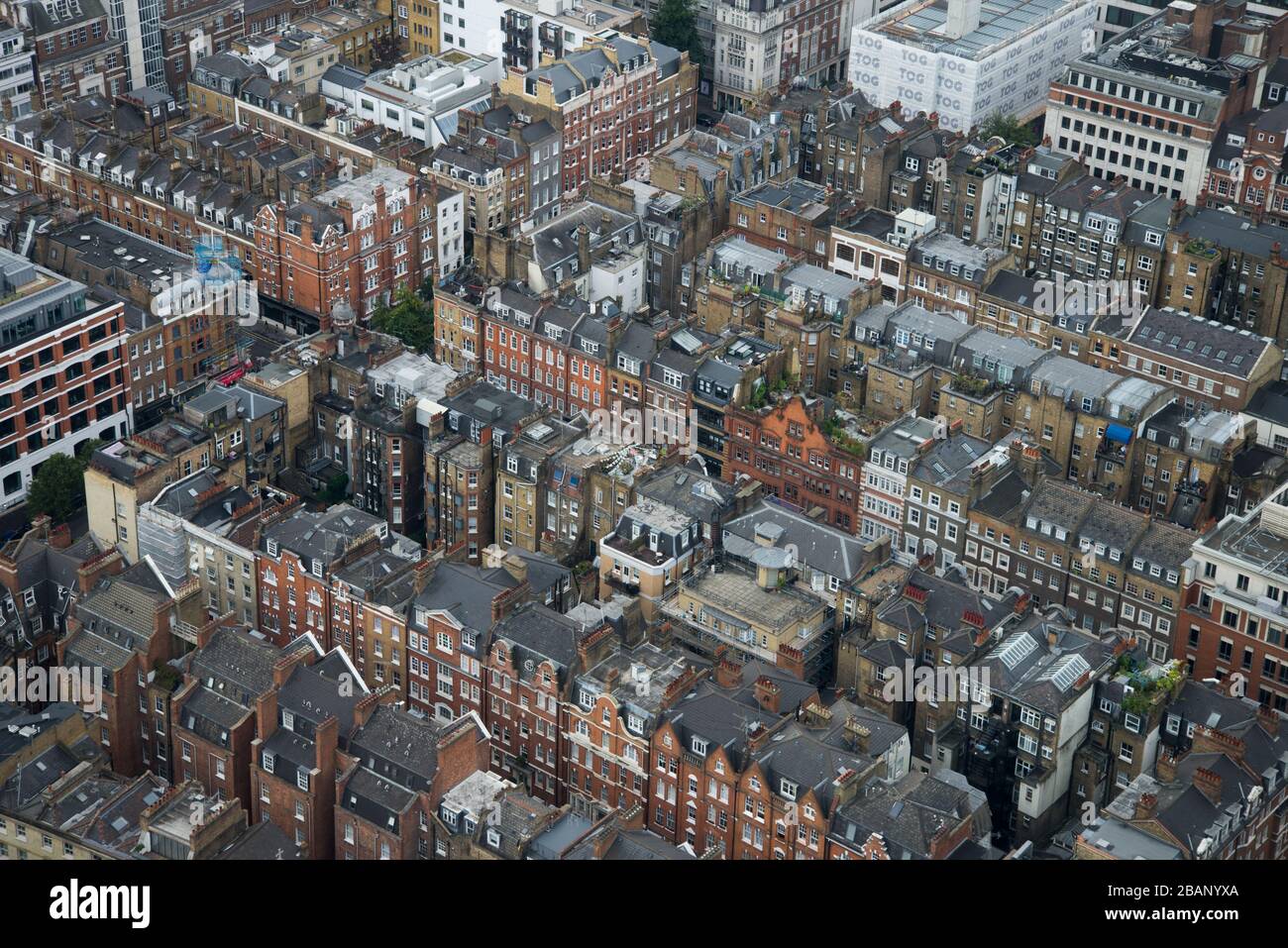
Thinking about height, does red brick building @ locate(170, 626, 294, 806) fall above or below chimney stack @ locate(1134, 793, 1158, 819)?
below

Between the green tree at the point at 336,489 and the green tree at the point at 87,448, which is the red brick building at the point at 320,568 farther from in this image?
the green tree at the point at 87,448

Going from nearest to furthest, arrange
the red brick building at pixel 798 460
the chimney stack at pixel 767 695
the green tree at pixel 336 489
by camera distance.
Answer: the chimney stack at pixel 767 695 → the red brick building at pixel 798 460 → the green tree at pixel 336 489

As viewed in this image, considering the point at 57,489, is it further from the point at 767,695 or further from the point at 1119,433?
the point at 1119,433

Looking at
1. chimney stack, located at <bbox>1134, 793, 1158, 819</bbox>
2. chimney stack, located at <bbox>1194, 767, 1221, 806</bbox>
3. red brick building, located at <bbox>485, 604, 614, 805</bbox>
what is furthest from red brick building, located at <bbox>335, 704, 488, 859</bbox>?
chimney stack, located at <bbox>1194, 767, 1221, 806</bbox>

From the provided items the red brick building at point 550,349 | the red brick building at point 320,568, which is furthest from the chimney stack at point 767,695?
the red brick building at point 550,349

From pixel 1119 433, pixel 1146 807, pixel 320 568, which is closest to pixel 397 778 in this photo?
pixel 320 568

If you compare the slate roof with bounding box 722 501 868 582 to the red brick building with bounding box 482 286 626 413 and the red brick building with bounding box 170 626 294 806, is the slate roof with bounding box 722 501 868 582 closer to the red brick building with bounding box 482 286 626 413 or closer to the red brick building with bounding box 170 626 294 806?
the red brick building with bounding box 482 286 626 413
